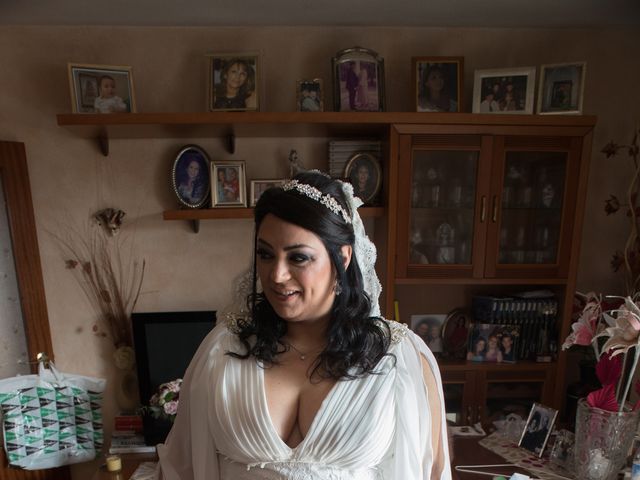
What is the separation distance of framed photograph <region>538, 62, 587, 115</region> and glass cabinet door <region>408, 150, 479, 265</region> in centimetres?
43

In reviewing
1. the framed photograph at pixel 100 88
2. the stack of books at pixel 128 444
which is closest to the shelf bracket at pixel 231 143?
the framed photograph at pixel 100 88

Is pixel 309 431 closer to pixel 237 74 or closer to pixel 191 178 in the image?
pixel 191 178

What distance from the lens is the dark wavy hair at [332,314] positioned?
901 millimetres

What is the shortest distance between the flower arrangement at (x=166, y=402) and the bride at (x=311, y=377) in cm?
71

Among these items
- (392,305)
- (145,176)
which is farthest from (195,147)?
(392,305)

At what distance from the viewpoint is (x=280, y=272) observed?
2.89 ft

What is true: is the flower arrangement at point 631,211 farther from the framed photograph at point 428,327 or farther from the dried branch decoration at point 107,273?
the dried branch decoration at point 107,273

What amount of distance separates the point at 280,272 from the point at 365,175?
955 mm

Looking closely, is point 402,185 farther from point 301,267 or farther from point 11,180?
point 11,180

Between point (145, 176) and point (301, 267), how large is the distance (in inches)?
49.9

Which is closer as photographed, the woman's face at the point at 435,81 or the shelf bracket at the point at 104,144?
the woman's face at the point at 435,81

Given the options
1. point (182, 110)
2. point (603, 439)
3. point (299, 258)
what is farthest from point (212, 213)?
point (603, 439)

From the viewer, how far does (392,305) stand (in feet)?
5.36

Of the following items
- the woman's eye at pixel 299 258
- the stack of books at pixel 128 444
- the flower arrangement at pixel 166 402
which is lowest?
the stack of books at pixel 128 444
